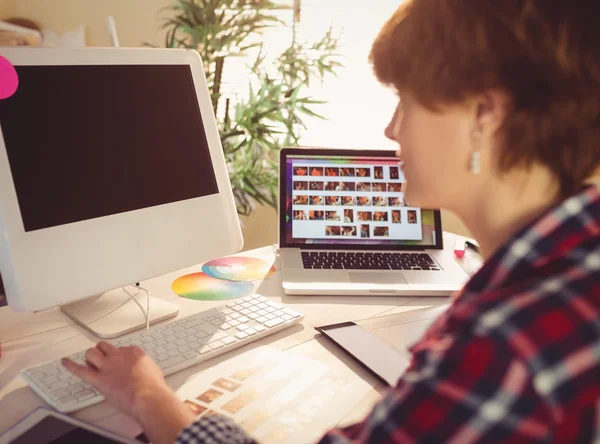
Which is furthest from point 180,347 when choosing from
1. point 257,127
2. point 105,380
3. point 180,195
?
point 257,127

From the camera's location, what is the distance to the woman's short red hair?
1.62ft

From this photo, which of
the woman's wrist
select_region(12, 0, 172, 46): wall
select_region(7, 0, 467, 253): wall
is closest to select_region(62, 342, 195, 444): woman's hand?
the woman's wrist

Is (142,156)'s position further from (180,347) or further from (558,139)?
(558,139)

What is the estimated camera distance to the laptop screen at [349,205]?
1331 millimetres

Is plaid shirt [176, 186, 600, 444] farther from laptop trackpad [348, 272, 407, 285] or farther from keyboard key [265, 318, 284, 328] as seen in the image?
laptop trackpad [348, 272, 407, 285]

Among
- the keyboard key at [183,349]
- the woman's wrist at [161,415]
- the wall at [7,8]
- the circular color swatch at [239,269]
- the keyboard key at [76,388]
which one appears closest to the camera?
the woman's wrist at [161,415]

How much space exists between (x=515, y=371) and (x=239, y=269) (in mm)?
928

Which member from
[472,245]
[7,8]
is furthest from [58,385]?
[7,8]

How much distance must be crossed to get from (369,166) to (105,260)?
2.24 ft

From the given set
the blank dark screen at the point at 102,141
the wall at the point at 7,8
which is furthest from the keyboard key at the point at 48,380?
the wall at the point at 7,8

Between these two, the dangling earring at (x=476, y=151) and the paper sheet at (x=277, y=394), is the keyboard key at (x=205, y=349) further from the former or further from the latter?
the dangling earring at (x=476, y=151)

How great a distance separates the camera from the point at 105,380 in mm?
739

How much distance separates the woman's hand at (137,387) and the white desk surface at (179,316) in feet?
0.12

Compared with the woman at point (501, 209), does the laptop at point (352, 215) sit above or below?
below
